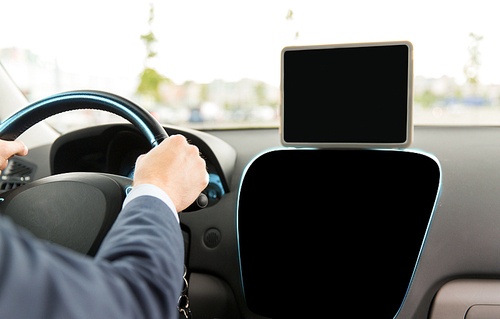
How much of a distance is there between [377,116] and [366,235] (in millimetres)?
320

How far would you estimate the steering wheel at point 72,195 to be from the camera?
751 millimetres

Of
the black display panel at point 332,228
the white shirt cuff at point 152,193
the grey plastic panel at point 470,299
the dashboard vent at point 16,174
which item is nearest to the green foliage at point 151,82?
the dashboard vent at point 16,174

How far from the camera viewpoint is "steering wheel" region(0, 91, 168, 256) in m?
0.75

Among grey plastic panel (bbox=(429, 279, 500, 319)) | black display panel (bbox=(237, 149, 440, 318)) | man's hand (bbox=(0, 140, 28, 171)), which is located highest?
man's hand (bbox=(0, 140, 28, 171))

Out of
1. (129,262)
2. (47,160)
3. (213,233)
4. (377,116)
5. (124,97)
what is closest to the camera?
(129,262)

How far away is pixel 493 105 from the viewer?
1.39m

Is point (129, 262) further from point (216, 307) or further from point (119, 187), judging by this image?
point (216, 307)

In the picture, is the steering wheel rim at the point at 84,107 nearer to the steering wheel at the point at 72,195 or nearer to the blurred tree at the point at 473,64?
the steering wheel at the point at 72,195

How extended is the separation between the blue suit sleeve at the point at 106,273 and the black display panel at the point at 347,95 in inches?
23.9

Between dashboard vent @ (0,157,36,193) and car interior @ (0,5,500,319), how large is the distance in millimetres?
346

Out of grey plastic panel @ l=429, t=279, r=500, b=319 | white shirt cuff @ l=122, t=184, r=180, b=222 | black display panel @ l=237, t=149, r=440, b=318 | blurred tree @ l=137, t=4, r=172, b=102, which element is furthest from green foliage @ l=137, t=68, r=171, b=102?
grey plastic panel @ l=429, t=279, r=500, b=319

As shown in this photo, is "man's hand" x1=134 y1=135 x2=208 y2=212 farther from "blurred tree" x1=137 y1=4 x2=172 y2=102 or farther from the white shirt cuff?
"blurred tree" x1=137 y1=4 x2=172 y2=102

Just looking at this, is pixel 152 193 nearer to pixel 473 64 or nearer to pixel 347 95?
pixel 347 95

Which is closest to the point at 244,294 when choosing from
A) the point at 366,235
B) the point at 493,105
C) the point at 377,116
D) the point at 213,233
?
the point at 213,233
